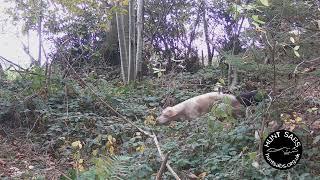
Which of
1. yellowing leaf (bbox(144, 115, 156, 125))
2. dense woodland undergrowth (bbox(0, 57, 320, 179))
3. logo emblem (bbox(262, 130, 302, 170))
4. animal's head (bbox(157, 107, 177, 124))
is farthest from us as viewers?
animal's head (bbox(157, 107, 177, 124))

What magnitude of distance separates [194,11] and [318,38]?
27.9ft

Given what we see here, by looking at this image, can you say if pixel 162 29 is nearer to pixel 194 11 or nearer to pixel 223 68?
pixel 194 11

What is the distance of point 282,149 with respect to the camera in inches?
111

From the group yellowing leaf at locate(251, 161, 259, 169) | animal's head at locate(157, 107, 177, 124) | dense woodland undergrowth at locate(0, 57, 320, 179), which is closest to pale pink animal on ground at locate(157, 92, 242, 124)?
animal's head at locate(157, 107, 177, 124)

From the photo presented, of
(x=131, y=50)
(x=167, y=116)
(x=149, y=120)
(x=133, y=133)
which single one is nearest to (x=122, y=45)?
(x=131, y=50)

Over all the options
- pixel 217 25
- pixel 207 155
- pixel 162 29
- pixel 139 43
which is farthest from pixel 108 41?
pixel 207 155

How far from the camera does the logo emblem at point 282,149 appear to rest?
282 cm

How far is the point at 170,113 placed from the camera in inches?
261

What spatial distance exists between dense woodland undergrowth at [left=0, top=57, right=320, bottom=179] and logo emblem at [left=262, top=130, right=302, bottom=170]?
256mm

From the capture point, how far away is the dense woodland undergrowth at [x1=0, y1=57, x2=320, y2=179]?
3.48 metres

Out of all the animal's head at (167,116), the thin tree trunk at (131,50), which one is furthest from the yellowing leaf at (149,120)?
the thin tree trunk at (131,50)

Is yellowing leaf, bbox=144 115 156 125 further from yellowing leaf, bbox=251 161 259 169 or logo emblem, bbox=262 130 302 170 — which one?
logo emblem, bbox=262 130 302 170

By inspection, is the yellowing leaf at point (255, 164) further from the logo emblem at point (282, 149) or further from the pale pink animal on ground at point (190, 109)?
the pale pink animal on ground at point (190, 109)

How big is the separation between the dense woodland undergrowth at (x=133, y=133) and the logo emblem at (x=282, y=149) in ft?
0.84
